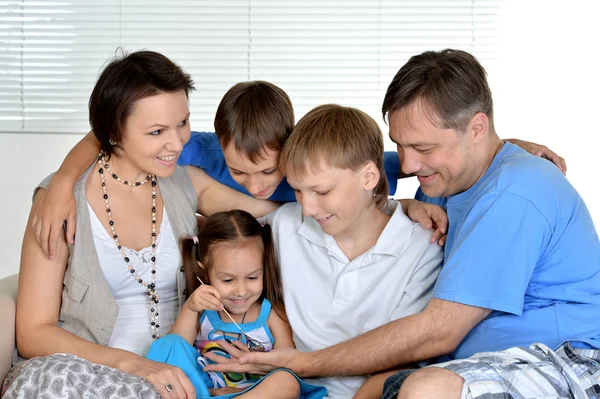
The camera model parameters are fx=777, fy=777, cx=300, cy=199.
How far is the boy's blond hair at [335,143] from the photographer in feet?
6.86

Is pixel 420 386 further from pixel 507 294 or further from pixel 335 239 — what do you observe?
pixel 335 239

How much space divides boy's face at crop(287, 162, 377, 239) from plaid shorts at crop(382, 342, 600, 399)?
509 millimetres

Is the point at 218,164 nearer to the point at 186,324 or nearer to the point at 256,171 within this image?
the point at 256,171

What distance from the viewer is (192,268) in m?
2.31

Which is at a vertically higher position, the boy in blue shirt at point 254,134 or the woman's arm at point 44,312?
the boy in blue shirt at point 254,134

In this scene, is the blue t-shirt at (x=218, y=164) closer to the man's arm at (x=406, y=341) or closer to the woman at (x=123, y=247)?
the woman at (x=123, y=247)

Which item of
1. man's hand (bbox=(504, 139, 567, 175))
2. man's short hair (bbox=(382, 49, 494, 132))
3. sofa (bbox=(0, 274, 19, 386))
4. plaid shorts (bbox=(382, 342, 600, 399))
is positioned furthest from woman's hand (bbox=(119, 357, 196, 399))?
man's hand (bbox=(504, 139, 567, 175))

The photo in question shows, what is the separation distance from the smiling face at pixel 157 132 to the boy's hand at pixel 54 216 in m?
0.21

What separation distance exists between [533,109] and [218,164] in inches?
105

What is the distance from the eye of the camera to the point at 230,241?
7.43 feet

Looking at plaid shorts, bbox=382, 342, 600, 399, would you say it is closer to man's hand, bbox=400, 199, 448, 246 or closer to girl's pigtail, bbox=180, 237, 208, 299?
man's hand, bbox=400, 199, 448, 246

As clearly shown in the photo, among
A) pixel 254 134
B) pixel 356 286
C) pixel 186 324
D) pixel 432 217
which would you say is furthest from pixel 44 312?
pixel 432 217

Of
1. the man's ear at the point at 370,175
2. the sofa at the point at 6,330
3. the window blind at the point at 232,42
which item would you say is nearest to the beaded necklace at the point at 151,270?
the sofa at the point at 6,330

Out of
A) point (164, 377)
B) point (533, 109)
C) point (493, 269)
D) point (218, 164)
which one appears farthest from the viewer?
point (533, 109)
